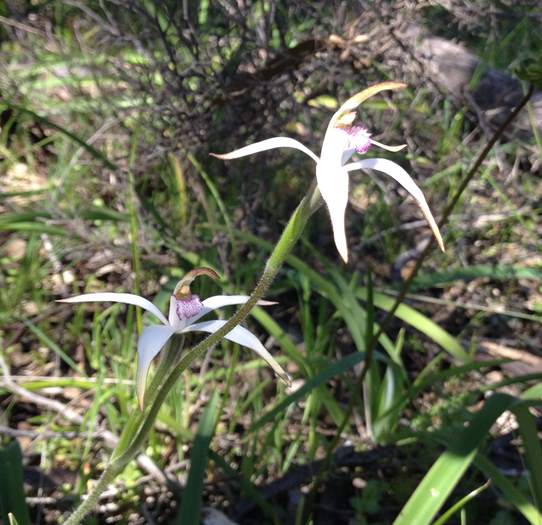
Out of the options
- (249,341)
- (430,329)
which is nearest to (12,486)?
(249,341)

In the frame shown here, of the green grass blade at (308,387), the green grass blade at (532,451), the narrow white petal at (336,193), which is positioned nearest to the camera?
the narrow white petal at (336,193)

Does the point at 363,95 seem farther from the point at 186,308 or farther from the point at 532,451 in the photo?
the point at 532,451

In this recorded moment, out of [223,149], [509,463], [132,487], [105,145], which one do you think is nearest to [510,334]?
[509,463]

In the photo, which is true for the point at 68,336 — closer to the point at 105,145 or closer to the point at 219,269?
the point at 219,269

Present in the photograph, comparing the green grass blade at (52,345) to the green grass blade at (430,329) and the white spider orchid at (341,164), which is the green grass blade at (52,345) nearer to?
the green grass blade at (430,329)

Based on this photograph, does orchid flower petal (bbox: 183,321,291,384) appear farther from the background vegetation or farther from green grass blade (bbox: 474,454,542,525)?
green grass blade (bbox: 474,454,542,525)

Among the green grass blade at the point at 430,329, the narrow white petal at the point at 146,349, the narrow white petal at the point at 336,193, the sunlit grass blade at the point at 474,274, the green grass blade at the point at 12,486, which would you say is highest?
the narrow white petal at the point at 336,193

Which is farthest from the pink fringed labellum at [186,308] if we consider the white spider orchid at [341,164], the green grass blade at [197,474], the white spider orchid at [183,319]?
the green grass blade at [197,474]

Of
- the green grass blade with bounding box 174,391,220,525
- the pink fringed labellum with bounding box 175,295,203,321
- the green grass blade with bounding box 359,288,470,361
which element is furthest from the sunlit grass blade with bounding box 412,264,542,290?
the pink fringed labellum with bounding box 175,295,203,321
